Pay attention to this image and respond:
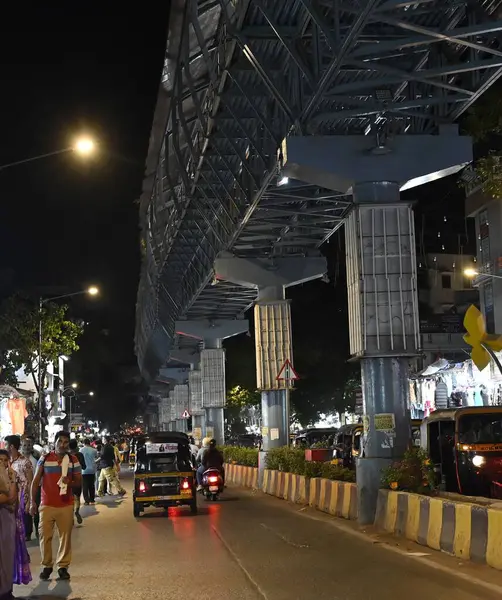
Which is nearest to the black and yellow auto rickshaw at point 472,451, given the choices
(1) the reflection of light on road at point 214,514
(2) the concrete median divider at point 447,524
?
(2) the concrete median divider at point 447,524

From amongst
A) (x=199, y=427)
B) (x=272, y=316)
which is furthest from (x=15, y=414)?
(x=199, y=427)

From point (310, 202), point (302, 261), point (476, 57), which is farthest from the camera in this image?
point (302, 261)

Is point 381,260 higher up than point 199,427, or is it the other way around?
point 381,260

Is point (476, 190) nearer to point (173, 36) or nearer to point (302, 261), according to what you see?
point (302, 261)

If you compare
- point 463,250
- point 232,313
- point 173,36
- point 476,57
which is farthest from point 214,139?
point 463,250

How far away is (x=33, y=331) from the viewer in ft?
152

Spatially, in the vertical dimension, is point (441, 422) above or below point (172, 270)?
below

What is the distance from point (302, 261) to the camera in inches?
1247

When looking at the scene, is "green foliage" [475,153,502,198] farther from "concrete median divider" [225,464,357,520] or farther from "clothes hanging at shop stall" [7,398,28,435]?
"clothes hanging at shop stall" [7,398,28,435]

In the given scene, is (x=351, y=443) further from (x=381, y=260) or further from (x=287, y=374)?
(x=381, y=260)

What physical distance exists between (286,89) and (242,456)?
22.2 meters

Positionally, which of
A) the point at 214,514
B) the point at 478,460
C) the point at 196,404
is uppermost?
the point at 196,404

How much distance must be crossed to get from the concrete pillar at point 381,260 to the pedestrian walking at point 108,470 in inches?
547

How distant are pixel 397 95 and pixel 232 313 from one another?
29273mm
